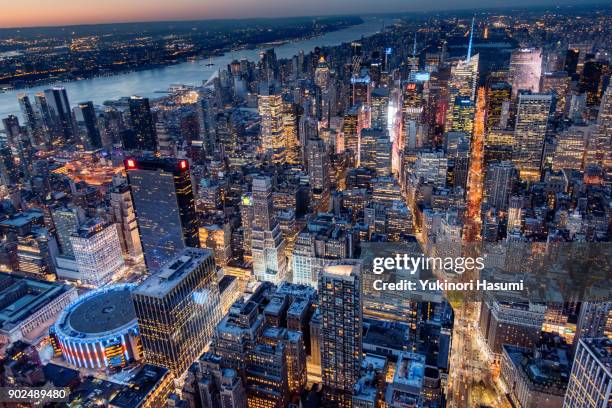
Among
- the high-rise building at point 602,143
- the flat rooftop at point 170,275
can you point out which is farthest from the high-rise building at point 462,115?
the flat rooftop at point 170,275

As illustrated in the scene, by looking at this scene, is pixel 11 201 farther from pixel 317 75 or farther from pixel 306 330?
pixel 317 75

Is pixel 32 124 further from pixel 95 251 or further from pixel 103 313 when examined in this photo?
pixel 103 313

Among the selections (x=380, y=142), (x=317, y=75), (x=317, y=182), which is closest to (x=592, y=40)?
(x=317, y=75)

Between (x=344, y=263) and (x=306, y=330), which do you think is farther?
(x=306, y=330)

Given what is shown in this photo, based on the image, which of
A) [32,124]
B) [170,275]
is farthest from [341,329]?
[32,124]

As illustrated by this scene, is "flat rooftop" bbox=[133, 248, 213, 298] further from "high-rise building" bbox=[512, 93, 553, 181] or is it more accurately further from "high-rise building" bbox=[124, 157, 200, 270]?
"high-rise building" bbox=[512, 93, 553, 181]

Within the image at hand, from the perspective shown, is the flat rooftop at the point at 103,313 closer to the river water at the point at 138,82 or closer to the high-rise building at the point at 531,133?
the high-rise building at the point at 531,133

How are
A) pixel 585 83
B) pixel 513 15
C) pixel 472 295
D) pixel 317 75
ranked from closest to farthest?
pixel 472 295 → pixel 585 83 → pixel 317 75 → pixel 513 15
